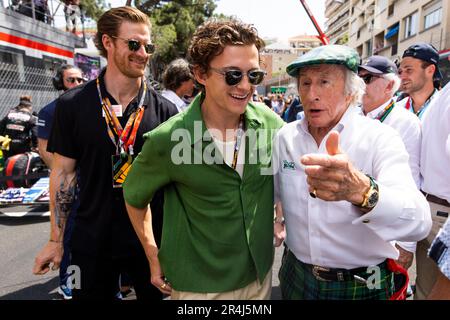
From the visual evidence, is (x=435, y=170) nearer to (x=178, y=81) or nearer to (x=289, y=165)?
(x=289, y=165)

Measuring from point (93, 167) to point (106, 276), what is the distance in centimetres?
73

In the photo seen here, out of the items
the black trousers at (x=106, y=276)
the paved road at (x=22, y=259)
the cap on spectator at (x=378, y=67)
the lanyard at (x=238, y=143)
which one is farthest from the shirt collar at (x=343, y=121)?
the paved road at (x=22, y=259)

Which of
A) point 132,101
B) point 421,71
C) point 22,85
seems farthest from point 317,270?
point 22,85

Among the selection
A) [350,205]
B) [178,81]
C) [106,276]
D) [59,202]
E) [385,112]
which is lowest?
[106,276]

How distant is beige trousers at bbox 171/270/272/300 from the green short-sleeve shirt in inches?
1.3

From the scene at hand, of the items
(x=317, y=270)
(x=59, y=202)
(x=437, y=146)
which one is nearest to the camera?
(x=317, y=270)

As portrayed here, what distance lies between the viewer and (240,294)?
160cm

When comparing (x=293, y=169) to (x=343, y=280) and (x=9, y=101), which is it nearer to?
(x=343, y=280)

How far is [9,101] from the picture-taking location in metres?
9.37

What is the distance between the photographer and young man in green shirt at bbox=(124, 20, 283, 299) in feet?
4.95

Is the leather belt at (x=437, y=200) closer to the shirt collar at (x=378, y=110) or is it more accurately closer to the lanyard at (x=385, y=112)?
the lanyard at (x=385, y=112)

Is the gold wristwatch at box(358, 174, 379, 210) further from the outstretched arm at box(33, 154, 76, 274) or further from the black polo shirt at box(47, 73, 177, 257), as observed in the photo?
the outstretched arm at box(33, 154, 76, 274)

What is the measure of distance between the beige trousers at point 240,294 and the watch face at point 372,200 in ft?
2.70
